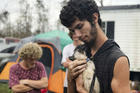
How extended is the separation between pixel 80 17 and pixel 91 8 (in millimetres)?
110

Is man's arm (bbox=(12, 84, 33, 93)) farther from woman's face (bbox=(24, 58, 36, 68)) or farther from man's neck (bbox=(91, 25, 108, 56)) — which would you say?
man's neck (bbox=(91, 25, 108, 56))

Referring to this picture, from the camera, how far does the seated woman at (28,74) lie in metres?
3.10

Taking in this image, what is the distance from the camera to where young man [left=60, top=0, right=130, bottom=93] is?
4.39 feet

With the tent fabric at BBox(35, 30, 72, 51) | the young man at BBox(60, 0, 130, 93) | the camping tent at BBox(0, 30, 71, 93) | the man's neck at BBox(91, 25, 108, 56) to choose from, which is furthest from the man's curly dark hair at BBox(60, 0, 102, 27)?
the tent fabric at BBox(35, 30, 72, 51)

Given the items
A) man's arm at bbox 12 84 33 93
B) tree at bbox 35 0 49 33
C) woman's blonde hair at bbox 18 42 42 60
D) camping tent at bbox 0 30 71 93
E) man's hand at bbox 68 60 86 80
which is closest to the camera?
man's hand at bbox 68 60 86 80

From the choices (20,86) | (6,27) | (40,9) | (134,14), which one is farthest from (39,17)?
(20,86)

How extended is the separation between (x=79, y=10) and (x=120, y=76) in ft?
1.82

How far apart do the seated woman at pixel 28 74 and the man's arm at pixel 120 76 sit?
1990 mm

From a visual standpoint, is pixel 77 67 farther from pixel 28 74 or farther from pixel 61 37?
pixel 61 37

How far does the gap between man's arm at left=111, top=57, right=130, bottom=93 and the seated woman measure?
1990 millimetres

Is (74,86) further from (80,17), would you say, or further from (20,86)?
(20,86)

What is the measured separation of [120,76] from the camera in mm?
1321

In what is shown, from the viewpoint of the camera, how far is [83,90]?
4.78ft

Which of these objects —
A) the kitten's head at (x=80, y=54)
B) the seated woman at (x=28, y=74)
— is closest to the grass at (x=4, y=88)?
the seated woman at (x=28, y=74)
